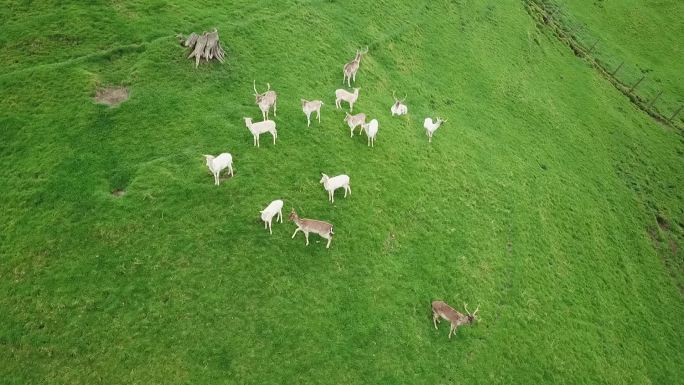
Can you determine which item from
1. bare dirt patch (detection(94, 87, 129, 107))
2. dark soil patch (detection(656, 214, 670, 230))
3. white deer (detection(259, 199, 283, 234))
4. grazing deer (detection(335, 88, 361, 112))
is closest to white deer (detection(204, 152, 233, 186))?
white deer (detection(259, 199, 283, 234))

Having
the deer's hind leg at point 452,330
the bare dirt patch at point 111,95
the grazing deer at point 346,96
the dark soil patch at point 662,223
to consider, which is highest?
the grazing deer at point 346,96

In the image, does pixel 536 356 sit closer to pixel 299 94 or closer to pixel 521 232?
pixel 521 232

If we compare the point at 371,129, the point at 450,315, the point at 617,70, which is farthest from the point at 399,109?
the point at 617,70

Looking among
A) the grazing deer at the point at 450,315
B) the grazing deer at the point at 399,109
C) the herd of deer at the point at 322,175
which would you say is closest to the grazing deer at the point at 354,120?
the herd of deer at the point at 322,175

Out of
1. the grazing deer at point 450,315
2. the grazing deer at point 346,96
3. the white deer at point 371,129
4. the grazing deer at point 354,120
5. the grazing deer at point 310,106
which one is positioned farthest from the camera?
the grazing deer at point 346,96

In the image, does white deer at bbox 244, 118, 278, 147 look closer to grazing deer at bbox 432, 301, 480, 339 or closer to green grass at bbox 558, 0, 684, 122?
grazing deer at bbox 432, 301, 480, 339

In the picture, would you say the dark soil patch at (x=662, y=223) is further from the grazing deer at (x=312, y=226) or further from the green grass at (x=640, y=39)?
the grazing deer at (x=312, y=226)
